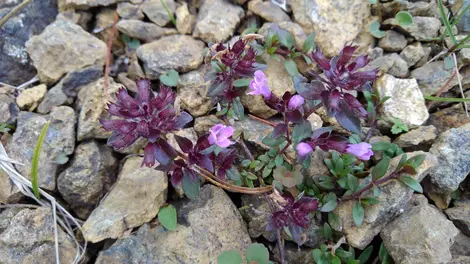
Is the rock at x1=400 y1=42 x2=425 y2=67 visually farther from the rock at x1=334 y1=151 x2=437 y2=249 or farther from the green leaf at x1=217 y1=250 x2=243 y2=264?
the green leaf at x1=217 y1=250 x2=243 y2=264

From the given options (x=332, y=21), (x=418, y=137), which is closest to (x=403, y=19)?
(x=332, y=21)

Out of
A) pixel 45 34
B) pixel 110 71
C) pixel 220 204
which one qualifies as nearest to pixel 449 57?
pixel 220 204

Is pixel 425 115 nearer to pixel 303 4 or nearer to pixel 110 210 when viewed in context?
pixel 303 4

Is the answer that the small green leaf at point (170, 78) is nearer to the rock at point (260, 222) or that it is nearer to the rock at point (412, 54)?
the rock at point (260, 222)

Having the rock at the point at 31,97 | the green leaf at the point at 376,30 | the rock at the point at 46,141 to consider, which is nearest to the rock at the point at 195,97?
the rock at the point at 46,141

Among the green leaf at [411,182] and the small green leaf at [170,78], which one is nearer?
the green leaf at [411,182]

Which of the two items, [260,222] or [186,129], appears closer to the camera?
[260,222]

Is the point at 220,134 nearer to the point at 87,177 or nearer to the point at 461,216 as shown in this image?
the point at 87,177
